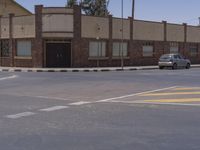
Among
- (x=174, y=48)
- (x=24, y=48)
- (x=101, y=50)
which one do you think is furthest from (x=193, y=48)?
(x=24, y=48)

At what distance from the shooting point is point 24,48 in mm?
46344

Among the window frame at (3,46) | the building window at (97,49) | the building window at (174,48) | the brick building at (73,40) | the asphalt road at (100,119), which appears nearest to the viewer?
the asphalt road at (100,119)

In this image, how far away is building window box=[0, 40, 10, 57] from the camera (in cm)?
4861

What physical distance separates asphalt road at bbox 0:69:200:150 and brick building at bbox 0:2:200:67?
24060 millimetres

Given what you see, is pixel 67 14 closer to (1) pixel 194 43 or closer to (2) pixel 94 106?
(1) pixel 194 43

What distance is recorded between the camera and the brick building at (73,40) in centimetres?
4366

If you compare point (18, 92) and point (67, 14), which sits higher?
point (67, 14)

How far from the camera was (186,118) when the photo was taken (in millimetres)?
11984

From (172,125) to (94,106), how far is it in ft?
13.8

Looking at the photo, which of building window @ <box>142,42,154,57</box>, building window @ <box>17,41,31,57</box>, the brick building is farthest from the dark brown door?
building window @ <box>142,42,154,57</box>

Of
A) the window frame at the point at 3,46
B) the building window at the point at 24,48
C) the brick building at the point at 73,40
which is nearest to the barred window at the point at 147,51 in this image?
the brick building at the point at 73,40

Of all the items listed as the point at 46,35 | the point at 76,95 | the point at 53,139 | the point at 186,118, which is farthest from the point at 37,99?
the point at 46,35

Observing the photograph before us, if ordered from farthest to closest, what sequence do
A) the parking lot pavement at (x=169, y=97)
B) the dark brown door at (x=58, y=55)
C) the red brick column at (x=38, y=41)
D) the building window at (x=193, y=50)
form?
the building window at (x=193, y=50) < the dark brown door at (x=58, y=55) < the red brick column at (x=38, y=41) < the parking lot pavement at (x=169, y=97)

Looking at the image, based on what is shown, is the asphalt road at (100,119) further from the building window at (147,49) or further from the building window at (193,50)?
the building window at (193,50)
